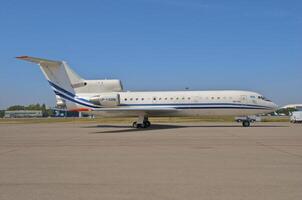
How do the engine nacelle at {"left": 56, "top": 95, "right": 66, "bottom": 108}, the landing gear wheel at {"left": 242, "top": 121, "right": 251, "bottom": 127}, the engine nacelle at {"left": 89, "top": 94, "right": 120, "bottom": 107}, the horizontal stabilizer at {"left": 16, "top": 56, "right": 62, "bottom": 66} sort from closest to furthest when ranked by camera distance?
1. the horizontal stabilizer at {"left": 16, "top": 56, "right": 62, "bottom": 66}
2. the landing gear wheel at {"left": 242, "top": 121, "right": 251, "bottom": 127}
3. the engine nacelle at {"left": 89, "top": 94, "right": 120, "bottom": 107}
4. the engine nacelle at {"left": 56, "top": 95, "right": 66, "bottom": 108}

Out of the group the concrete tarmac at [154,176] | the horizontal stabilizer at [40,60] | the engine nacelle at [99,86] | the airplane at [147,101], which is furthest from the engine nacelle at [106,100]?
the concrete tarmac at [154,176]

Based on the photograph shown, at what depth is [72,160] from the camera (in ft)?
34.6

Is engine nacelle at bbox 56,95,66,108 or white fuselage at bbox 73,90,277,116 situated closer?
white fuselage at bbox 73,90,277,116

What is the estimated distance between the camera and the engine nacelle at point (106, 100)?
31.2 m

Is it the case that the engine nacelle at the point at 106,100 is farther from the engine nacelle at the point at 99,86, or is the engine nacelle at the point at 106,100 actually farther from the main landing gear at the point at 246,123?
the main landing gear at the point at 246,123

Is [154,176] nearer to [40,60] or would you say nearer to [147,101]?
[40,60]

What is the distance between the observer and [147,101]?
31812mm

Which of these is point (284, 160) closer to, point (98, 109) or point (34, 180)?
point (34, 180)

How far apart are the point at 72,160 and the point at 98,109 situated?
20.4 meters

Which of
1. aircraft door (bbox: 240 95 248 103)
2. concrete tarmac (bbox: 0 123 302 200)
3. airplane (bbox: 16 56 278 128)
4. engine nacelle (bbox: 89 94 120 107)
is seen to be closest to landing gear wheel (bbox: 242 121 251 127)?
airplane (bbox: 16 56 278 128)

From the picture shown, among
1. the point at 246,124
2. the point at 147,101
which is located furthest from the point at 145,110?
the point at 246,124

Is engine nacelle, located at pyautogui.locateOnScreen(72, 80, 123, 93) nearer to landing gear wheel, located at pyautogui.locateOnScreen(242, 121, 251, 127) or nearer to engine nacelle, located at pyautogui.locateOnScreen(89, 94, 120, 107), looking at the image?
engine nacelle, located at pyautogui.locateOnScreen(89, 94, 120, 107)

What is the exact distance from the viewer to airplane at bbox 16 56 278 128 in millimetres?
30375

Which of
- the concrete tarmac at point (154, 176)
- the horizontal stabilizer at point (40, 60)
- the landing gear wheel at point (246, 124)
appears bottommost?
the concrete tarmac at point (154, 176)
